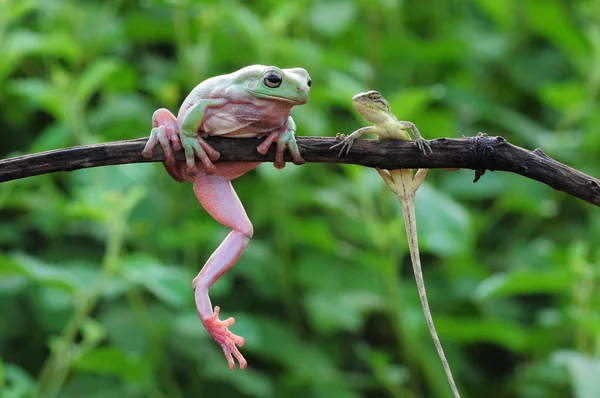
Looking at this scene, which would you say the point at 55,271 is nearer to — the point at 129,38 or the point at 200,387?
the point at 200,387

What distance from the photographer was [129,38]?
3271 millimetres

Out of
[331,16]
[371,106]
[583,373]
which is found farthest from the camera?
[331,16]

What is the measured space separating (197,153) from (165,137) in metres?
0.05

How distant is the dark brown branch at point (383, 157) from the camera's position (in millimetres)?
1074

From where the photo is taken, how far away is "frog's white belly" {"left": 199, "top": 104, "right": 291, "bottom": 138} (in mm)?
1084

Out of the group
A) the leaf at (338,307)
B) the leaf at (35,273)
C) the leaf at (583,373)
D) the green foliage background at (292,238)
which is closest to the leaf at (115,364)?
the green foliage background at (292,238)

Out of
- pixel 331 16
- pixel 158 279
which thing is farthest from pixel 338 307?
pixel 331 16

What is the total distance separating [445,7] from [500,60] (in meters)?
0.40

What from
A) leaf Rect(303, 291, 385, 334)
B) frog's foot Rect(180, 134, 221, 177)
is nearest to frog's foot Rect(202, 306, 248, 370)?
frog's foot Rect(180, 134, 221, 177)

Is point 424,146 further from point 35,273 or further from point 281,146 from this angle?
point 35,273

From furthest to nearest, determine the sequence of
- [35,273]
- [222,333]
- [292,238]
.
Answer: [292,238]
[35,273]
[222,333]

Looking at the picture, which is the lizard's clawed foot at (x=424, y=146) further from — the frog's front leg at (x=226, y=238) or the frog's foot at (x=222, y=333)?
the frog's foot at (x=222, y=333)

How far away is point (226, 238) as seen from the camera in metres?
1.07

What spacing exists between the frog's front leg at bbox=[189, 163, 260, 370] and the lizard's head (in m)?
0.21
